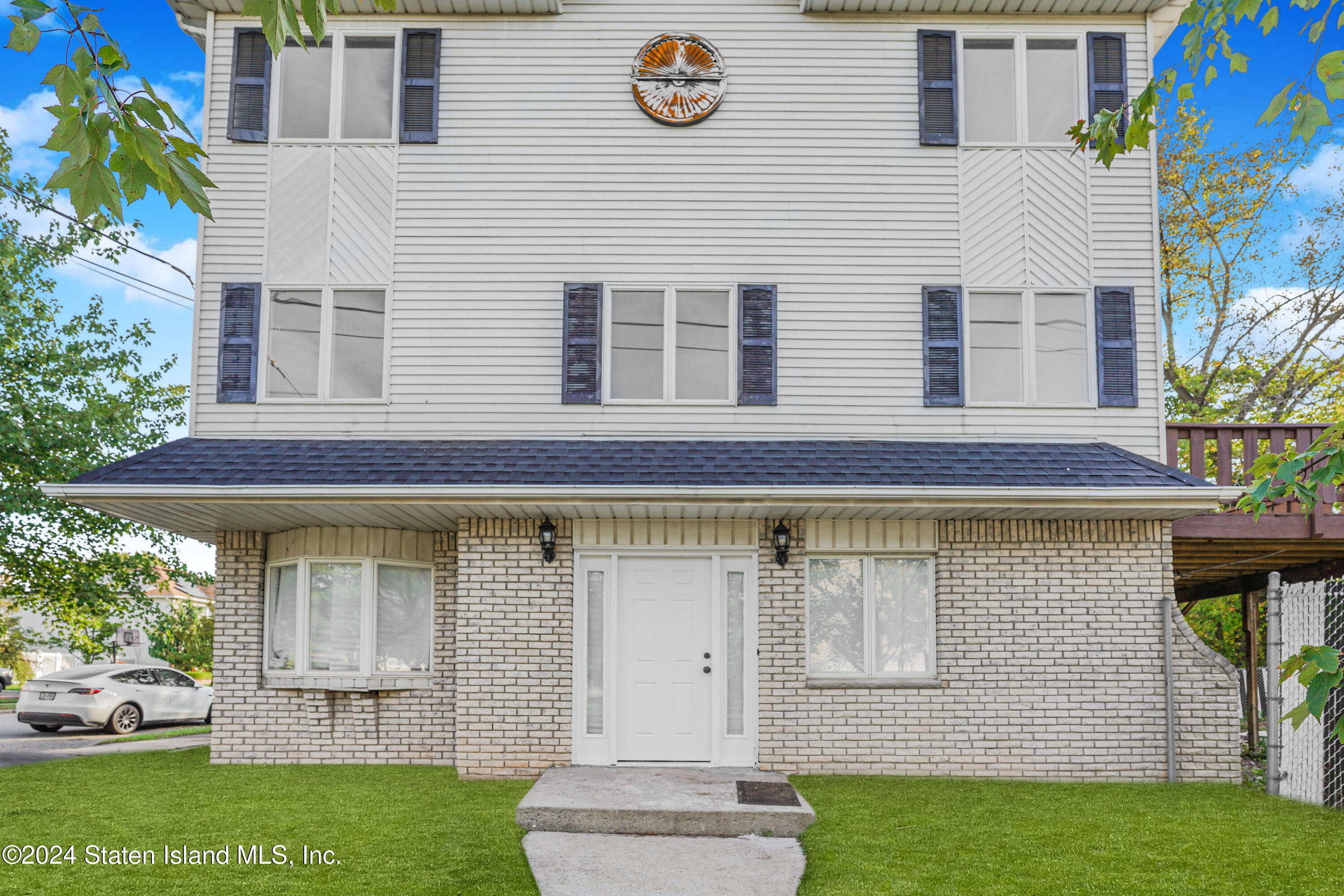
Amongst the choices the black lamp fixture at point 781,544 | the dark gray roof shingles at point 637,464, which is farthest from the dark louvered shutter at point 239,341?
the black lamp fixture at point 781,544

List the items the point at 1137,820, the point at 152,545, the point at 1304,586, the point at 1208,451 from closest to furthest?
the point at 1137,820, the point at 1304,586, the point at 152,545, the point at 1208,451

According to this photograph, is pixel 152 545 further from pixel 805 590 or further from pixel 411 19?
pixel 805 590

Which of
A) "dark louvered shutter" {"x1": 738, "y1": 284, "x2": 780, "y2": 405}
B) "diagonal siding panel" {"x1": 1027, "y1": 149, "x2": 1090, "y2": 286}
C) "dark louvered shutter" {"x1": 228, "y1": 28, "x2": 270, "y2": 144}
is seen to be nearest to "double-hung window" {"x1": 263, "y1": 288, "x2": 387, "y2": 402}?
"dark louvered shutter" {"x1": 228, "y1": 28, "x2": 270, "y2": 144}

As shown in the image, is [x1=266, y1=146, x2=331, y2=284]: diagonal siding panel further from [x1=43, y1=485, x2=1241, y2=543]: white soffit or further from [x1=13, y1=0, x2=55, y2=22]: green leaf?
[x1=13, y1=0, x2=55, y2=22]: green leaf

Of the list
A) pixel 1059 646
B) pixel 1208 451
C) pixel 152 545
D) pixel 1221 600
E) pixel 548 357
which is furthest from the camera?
pixel 1221 600

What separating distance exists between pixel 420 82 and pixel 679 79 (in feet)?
8.76

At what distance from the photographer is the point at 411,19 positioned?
11062mm

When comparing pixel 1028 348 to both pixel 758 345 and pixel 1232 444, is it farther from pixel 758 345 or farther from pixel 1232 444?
pixel 758 345

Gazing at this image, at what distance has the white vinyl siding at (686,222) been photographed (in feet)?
34.9

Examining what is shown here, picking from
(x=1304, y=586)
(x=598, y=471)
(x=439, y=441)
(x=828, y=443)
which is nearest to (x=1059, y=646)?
(x=1304, y=586)

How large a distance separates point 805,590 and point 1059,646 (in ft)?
7.95

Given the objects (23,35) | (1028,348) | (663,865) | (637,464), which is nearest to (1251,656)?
(1028,348)

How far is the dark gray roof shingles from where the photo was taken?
9.32 m

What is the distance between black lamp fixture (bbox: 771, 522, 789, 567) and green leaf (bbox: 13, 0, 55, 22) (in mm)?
7746
